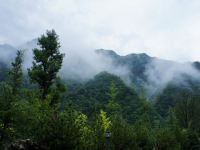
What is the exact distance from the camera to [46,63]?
43.3 meters

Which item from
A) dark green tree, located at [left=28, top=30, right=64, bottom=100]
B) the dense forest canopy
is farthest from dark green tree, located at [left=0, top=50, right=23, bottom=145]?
dark green tree, located at [left=28, top=30, right=64, bottom=100]

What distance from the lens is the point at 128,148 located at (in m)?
36.3

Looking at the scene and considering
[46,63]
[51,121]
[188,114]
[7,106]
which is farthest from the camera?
[188,114]

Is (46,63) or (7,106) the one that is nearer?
(7,106)

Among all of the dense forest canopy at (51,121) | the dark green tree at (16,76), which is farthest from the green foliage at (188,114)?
the dark green tree at (16,76)

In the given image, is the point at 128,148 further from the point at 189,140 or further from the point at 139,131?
the point at 189,140

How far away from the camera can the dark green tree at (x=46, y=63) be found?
4247cm

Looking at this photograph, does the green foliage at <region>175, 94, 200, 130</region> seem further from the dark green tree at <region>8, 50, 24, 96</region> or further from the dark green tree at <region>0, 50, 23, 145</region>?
Answer: the dark green tree at <region>0, 50, 23, 145</region>

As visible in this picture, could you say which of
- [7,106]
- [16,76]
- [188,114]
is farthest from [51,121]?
[188,114]

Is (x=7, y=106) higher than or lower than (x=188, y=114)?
lower

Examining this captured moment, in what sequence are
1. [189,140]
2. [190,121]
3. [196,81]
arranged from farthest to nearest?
[196,81] < [190,121] < [189,140]

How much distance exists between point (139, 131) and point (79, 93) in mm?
62375

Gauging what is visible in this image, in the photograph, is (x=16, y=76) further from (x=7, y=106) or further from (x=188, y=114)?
(x=188, y=114)

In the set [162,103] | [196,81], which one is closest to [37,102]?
[162,103]
